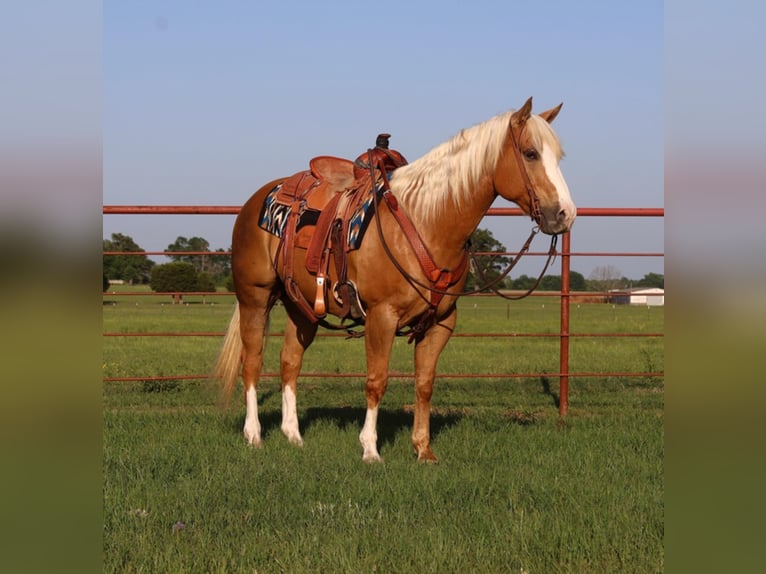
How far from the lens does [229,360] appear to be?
5.95 meters

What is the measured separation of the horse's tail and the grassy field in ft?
0.91

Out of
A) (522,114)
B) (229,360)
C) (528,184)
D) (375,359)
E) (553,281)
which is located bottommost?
(229,360)

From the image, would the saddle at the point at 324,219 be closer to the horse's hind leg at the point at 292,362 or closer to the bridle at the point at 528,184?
the horse's hind leg at the point at 292,362

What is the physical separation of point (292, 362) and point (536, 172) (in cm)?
242

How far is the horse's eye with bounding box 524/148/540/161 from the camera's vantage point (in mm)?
4234

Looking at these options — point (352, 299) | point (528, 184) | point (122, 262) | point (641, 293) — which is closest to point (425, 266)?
point (352, 299)

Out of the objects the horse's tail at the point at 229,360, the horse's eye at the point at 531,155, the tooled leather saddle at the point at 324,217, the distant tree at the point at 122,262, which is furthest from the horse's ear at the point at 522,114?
the distant tree at the point at 122,262

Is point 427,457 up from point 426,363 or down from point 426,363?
down

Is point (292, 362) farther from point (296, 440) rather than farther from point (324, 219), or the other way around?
point (324, 219)

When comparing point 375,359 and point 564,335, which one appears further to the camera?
point 564,335

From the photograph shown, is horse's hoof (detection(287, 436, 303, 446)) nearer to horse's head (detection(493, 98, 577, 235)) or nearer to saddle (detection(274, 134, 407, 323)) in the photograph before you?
saddle (detection(274, 134, 407, 323))

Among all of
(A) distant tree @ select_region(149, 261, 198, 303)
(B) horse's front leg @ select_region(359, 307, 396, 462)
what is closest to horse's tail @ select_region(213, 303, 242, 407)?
(B) horse's front leg @ select_region(359, 307, 396, 462)

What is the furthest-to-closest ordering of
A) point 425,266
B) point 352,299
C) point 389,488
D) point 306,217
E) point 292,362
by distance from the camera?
Result: point 292,362 → point 306,217 → point 352,299 → point 425,266 → point 389,488
